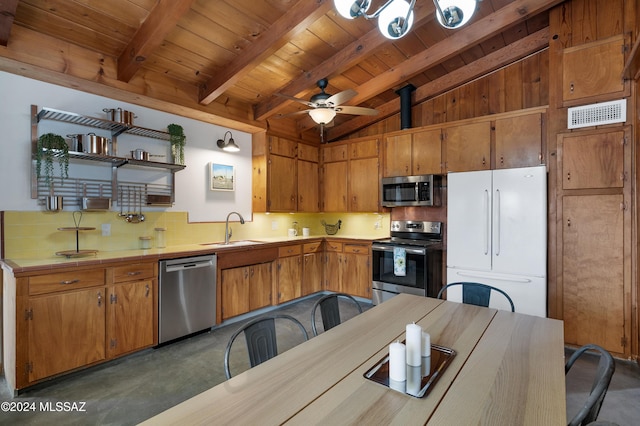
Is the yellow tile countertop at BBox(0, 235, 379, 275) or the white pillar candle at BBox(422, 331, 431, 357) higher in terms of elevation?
the yellow tile countertop at BBox(0, 235, 379, 275)

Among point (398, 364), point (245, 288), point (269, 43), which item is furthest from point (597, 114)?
point (245, 288)

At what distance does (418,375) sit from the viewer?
3.89 ft

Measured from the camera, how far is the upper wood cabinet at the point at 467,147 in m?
3.69

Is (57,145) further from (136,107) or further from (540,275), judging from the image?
(540,275)

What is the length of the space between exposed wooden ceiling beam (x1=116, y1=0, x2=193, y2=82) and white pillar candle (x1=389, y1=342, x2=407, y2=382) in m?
2.57

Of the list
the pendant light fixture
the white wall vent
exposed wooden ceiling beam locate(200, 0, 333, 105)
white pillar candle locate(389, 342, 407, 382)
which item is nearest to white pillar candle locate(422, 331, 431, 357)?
white pillar candle locate(389, 342, 407, 382)

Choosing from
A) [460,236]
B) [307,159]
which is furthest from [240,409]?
[307,159]

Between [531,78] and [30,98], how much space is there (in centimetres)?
512

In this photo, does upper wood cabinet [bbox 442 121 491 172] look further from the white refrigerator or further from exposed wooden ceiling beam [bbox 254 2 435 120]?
exposed wooden ceiling beam [bbox 254 2 435 120]

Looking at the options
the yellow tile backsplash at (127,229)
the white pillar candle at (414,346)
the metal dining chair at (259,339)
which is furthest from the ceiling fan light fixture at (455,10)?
the yellow tile backsplash at (127,229)

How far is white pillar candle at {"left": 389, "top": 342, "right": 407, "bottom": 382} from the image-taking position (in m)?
1.14

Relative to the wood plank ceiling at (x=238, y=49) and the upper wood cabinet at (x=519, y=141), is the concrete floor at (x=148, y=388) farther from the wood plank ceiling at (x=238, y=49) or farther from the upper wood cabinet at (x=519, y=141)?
the wood plank ceiling at (x=238, y=49)

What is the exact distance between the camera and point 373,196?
185 inches

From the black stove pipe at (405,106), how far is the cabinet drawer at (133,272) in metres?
3.53
